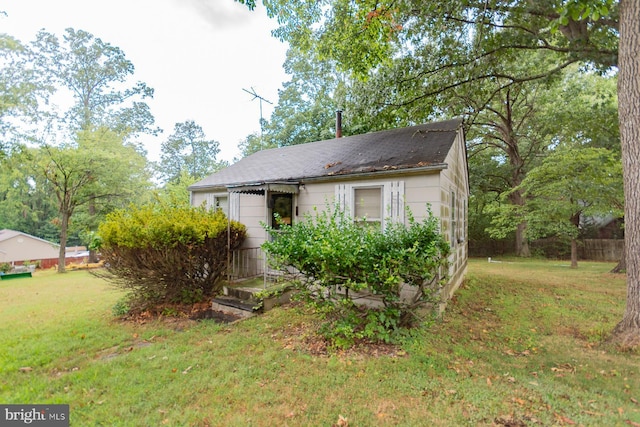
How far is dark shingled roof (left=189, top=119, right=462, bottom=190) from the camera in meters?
5.94

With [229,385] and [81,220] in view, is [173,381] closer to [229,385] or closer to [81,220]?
[229,385]

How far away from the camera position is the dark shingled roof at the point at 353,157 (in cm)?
594

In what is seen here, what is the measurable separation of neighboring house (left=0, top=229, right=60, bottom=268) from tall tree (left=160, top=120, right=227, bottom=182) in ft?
44.2

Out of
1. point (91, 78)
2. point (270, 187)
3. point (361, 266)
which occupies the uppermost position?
point (91, 78)

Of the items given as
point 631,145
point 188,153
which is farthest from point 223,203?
point 188,153

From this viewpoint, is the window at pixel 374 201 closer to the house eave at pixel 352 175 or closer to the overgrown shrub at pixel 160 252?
the house eave at pixel 352 175

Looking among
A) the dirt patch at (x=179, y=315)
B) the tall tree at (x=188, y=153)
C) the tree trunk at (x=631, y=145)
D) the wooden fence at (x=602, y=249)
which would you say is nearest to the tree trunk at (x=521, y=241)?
the wooden fence at (x=602, y=249)

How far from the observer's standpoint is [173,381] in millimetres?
3178

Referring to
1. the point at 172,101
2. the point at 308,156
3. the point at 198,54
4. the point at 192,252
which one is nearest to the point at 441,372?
the point at 192,252

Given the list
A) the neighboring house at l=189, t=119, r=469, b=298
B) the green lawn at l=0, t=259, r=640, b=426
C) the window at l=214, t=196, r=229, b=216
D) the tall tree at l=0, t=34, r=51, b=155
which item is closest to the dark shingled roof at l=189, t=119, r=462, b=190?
the neighboring house at l=189, t=119, r=469, b=298

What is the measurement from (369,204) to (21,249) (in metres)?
28.6

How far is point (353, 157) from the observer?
715 centimetres

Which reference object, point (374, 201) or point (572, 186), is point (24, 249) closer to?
point (374, 201)

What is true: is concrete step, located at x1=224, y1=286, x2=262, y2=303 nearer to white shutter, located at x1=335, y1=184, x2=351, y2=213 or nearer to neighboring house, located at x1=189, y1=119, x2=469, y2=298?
neighboring house, located at x1=189, y1=119, x2=469, y2=298
